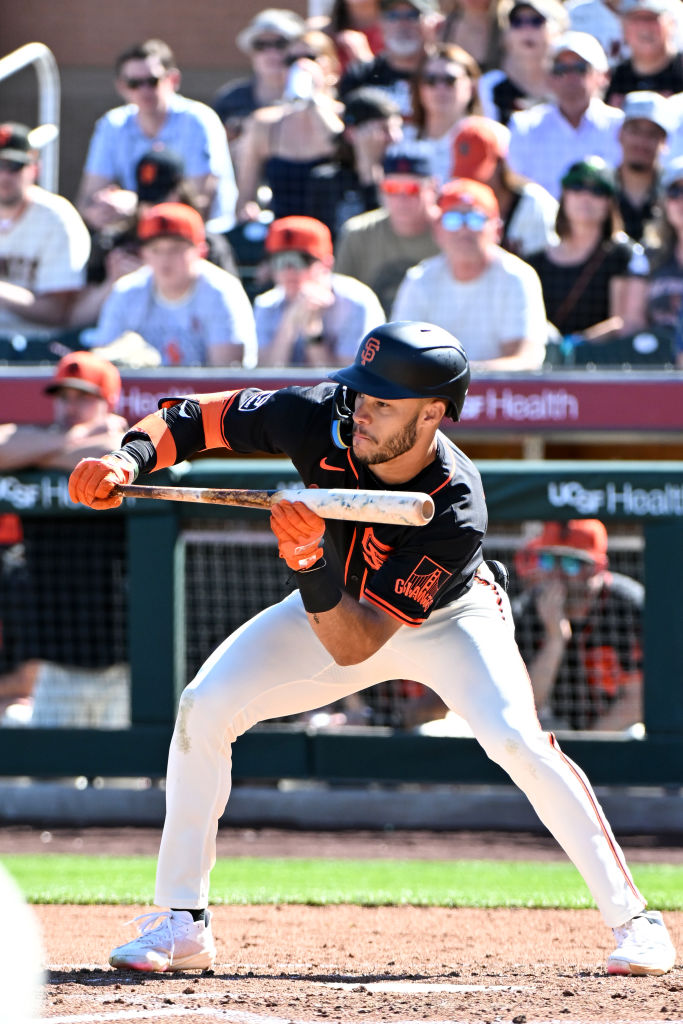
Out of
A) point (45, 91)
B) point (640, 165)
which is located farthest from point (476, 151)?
point (45, 91)

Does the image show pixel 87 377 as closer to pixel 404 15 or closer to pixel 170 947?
pixel 170 947

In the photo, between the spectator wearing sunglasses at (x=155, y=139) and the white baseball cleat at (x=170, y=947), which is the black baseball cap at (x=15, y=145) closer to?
the spectator wearing sunglasses at (x=155, y=139)

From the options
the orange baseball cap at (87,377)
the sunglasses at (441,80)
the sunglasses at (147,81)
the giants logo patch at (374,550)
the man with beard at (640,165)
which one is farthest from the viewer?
the sunglasses at (147,81)

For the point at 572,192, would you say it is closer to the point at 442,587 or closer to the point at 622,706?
the point at 622,706

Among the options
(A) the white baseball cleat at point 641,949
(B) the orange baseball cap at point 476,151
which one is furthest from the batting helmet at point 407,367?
(B) the orange baseball cap at point 476,151

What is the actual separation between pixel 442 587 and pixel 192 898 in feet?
3.36

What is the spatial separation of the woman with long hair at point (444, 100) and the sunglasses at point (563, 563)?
297cm

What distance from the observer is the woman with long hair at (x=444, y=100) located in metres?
8.88

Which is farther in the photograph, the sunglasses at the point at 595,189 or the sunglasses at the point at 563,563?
the sunglasses at the point at 595,189

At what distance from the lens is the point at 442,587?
360 centimetres

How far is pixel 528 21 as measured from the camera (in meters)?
9.28

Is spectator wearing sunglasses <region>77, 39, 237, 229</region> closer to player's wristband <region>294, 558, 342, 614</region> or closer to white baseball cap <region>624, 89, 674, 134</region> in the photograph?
white baseball cap <region>624, 89, 674, 134</region>

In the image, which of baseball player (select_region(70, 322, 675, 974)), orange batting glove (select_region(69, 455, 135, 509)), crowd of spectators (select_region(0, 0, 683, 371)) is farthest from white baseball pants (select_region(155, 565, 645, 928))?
crowd of spectators (select_region(0, 0, 683, 371))

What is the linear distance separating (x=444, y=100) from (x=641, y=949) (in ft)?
21.1
